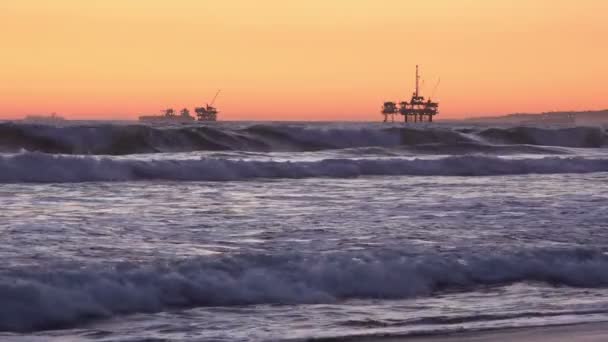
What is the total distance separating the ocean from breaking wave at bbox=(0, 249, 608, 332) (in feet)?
0.05

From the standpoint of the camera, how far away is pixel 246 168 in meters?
20.3

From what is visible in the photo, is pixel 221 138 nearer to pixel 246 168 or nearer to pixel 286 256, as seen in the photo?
pixel 246 168

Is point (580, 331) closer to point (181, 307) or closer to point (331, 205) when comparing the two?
point (181, 307)

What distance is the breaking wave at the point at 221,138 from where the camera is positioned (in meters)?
29.6

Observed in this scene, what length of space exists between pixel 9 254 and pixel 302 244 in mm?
2553

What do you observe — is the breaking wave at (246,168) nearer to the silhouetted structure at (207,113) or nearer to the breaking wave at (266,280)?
the breaking wave at (266,280)

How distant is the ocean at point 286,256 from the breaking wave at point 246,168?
0.12 meters

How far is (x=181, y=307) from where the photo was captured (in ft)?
22.4

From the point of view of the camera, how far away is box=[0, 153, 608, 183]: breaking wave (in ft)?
58.7

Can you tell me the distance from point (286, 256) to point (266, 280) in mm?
629

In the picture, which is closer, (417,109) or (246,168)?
(246,168)

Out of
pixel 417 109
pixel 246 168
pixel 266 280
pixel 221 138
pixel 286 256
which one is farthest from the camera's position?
pixel 417 109

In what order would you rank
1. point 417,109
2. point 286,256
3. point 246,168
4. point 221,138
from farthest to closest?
point 417,109, point 221,138, point 246,168, point 286,256

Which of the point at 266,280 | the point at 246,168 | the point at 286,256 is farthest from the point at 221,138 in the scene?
the point at 266,280
